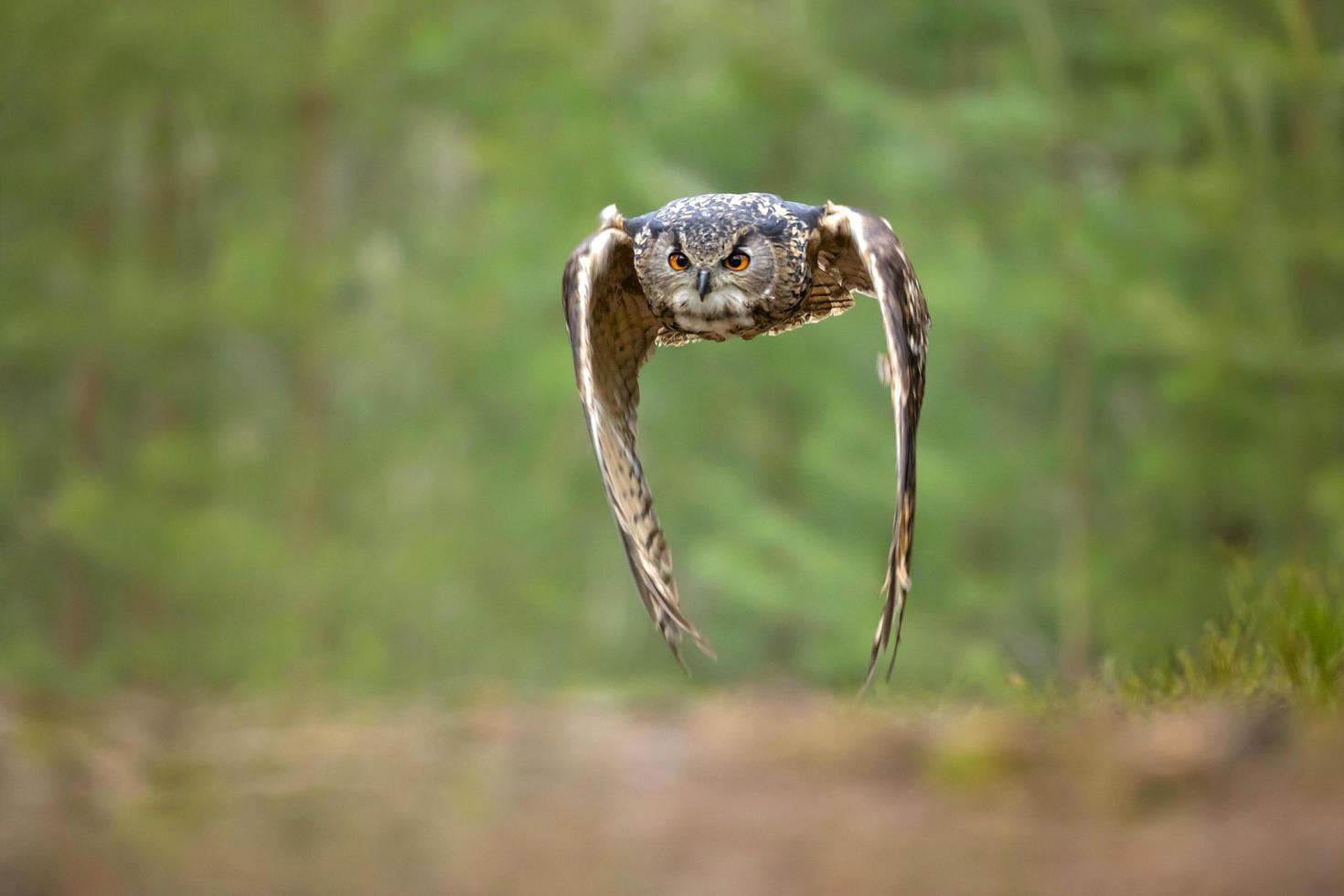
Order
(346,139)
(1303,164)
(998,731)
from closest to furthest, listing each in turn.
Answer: (998,731) → (1303,164) → (346,139)

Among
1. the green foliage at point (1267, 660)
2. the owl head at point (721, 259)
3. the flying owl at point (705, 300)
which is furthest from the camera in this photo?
the green foliage at point (1267, 660)

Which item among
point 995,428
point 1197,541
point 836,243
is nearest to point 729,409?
point 995,428

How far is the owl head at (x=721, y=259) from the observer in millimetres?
2082

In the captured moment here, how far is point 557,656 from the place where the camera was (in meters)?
10.9

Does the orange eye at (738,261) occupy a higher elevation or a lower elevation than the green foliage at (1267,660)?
higher

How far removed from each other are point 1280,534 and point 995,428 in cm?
201

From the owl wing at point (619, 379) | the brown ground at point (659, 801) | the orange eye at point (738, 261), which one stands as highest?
the orange eye at point (738, 261)

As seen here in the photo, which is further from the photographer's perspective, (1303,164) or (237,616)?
(237,616)

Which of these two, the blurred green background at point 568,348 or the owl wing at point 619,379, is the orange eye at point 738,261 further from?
the blurred green background at point 568,348

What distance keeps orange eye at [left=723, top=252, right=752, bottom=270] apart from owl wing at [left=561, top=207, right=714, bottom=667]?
0.57 feet

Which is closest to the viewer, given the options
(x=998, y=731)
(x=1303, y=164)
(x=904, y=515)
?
(x=904, y=515)

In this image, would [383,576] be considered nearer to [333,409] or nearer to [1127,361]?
[333,409]

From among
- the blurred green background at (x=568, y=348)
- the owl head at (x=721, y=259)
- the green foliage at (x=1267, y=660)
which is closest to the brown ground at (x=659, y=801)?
the green foliage at (x=1267, y=660)

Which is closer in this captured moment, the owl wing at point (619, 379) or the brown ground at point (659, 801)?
the owl wing at point (619, 379)
